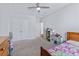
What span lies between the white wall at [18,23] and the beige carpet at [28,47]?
2.2 inches

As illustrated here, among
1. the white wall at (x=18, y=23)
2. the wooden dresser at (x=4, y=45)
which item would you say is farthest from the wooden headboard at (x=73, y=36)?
the wooden dresser at (x=4, y=45)

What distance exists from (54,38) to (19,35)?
36cm

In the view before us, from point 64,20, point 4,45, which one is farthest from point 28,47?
point 64,20

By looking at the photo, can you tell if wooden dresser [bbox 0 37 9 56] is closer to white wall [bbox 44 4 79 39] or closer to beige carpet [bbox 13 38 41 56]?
beige carpet [bbox 13 38 41 56]

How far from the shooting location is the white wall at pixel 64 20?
1209mm

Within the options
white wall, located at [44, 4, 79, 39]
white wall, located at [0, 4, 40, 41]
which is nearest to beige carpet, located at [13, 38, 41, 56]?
white wall, located at [0, 4, 40, 41]

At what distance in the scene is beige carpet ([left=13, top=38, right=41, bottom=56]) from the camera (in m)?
1.19

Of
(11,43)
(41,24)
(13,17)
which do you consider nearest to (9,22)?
(13,17)

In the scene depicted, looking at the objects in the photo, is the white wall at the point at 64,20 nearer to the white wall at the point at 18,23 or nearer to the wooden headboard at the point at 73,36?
the wooden headboard at the point at 73,36

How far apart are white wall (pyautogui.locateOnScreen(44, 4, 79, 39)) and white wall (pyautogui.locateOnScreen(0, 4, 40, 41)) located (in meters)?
0.15

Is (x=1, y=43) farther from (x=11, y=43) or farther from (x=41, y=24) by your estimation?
(x=41, y=24)

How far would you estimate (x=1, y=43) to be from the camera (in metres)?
1.07

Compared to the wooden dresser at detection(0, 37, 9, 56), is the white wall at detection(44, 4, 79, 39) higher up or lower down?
higher up

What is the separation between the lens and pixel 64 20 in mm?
1222
